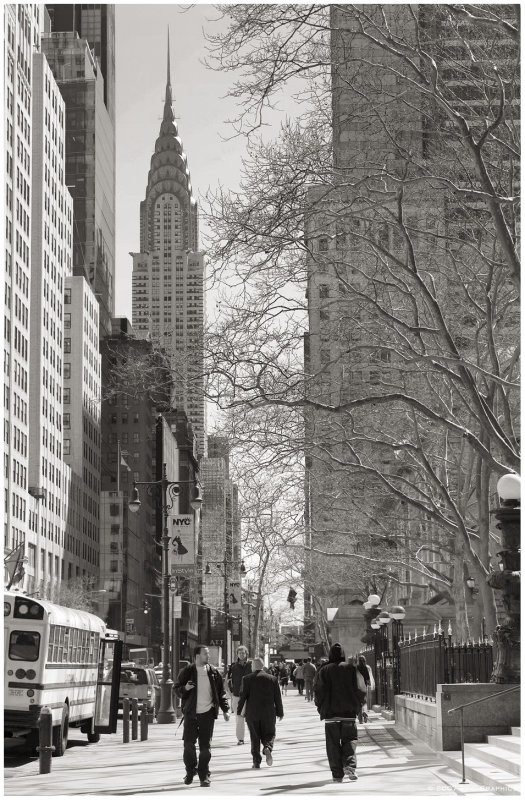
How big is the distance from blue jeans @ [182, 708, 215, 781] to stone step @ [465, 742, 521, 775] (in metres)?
3.86

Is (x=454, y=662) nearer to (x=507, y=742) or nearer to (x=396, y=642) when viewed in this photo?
(x=507, y=742)

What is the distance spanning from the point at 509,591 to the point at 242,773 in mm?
4961

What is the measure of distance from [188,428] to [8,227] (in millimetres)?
96238

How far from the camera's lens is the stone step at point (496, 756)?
15.2m

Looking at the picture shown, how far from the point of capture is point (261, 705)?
18.7 m

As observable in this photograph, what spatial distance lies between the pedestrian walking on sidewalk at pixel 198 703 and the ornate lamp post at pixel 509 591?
4.83 meters

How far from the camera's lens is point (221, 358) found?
23859mm

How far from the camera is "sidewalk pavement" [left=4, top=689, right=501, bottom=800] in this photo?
1500cm

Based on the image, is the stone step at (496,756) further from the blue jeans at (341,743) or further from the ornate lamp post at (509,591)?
the blue jeans at (341,743)

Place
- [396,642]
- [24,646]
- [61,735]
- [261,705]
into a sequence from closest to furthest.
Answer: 1. [261,705]
2. [24,646]
3. [61,735]
4. [396,642]

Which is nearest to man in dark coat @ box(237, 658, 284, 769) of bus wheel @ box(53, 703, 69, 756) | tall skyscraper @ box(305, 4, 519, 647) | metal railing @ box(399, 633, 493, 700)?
metal railing @ box(399, 633, 493, 700)

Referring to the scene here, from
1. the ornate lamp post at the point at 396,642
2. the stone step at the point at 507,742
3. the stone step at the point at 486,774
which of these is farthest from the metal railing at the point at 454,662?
the ornate lamp post at the point at 396,642

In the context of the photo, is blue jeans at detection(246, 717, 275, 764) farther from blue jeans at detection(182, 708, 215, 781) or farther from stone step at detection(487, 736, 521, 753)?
stone step at detection(487, 736, 521, 753)

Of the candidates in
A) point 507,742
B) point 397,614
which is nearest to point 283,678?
point 397,614
